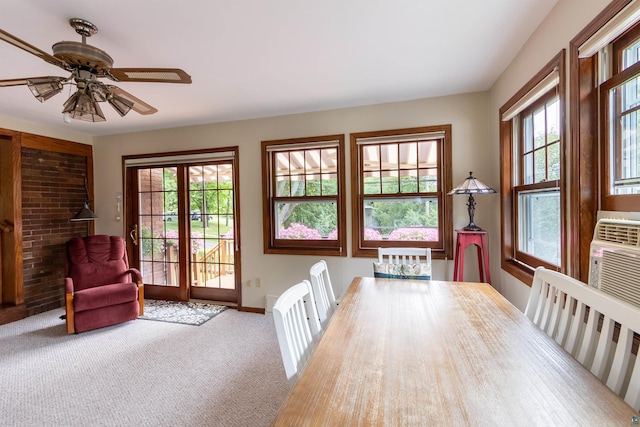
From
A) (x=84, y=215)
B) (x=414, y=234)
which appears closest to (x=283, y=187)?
(x=414, y=234)

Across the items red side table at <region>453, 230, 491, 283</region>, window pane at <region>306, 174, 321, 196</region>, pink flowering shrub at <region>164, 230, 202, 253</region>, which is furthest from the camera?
pink flowering shrub at <region>164, 230, 202, 253</region>

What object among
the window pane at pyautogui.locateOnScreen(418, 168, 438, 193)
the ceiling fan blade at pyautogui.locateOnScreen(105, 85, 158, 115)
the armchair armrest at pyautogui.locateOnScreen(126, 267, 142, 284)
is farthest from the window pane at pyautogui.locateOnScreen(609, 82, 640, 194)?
the armchair armrest at pyautogui.locateOnScreen(126, 267, 142, 284)

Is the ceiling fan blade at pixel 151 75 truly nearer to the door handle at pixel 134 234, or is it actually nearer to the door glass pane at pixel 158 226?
the door glass pane at pixel 158 226

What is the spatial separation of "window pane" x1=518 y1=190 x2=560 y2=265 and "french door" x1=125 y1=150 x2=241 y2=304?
3.09 m

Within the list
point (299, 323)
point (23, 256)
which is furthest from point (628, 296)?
point (23, 256)

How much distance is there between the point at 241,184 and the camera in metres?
3.63

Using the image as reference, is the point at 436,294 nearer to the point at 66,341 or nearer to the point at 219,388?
the point at 219,388

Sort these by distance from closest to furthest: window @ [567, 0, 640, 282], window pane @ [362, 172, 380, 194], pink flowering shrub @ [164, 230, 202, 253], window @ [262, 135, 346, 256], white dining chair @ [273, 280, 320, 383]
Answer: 1. white dining chair @ [273, 280, 320, 383]
2. window @ [567, 0, 640, 282]
3. window pane @ [362, 172, 380, 194]
4. window @ [262, 135, 346, 256]
5. pink flowering shrub @ [164, 230, 202, 253]

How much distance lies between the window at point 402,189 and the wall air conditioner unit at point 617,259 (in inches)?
63.3

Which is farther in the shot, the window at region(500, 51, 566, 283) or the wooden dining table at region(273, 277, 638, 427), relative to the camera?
the window at region(500, 51, 566, 283)

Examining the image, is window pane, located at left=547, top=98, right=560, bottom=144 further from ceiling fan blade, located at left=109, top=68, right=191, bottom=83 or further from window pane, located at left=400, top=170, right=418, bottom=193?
ceiling fan blade, located at left=109, top=68, right=191, bottom=83

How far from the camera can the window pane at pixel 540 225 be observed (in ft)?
6.17

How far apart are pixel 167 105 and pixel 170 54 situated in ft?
3.88

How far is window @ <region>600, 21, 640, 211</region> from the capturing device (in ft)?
4.10
